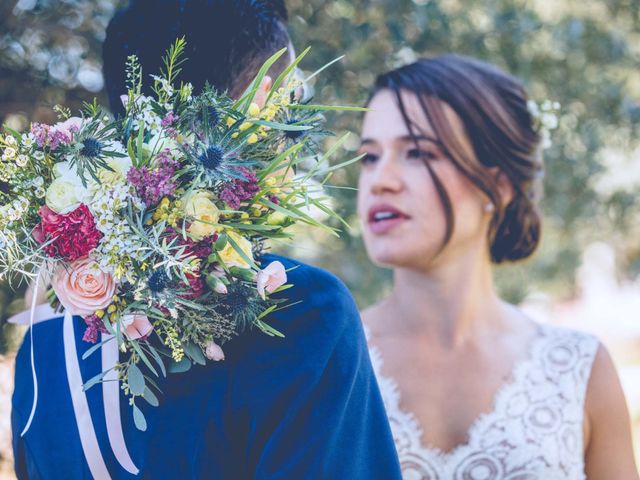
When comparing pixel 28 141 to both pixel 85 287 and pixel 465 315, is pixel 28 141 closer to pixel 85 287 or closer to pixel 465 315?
pixel 85 287

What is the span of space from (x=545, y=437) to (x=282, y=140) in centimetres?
150

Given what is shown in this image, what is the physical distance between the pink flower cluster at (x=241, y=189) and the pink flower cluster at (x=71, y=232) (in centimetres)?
20

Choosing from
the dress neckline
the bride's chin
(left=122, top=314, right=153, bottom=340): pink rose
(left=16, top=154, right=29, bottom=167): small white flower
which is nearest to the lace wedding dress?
the dress neckline

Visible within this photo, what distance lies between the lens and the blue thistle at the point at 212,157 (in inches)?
45.4

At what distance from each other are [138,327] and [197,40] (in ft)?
1.71

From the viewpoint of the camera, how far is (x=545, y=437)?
231 centimetres

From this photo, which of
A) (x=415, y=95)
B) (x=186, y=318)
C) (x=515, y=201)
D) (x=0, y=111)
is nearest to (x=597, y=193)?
(x=515, y=201)

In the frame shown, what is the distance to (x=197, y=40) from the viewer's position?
1.35 metres

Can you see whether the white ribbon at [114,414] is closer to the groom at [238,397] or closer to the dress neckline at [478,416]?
the groom at [238,397]

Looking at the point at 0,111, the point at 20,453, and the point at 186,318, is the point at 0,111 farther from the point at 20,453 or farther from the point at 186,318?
the point at 186,318

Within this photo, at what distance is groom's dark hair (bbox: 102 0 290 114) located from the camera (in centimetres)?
135

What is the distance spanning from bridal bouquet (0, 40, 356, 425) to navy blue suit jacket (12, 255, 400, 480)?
0.06 m

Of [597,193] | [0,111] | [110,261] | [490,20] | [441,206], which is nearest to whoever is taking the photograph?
[110,261]

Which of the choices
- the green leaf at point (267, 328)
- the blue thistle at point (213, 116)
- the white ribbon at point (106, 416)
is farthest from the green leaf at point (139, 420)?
the blue thistle at point (213, 116)
